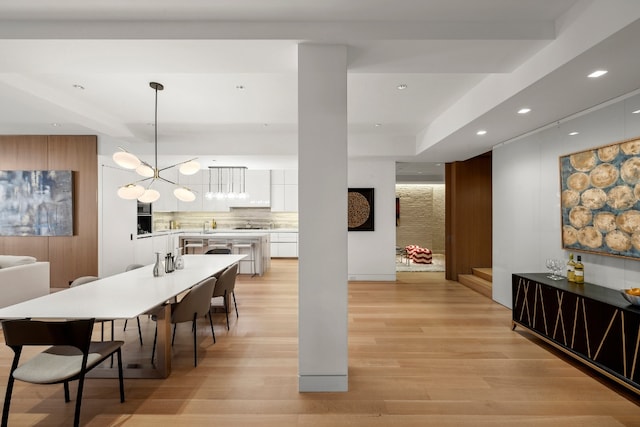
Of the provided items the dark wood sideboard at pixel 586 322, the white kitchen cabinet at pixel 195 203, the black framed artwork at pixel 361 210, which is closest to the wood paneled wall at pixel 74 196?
the white kitchen cabinet at pixel 195 203

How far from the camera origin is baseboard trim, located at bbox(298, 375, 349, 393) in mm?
2217

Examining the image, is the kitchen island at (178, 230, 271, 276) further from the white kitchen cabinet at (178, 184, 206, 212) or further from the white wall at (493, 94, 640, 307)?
the white wall at (493, 94, 640, 307)

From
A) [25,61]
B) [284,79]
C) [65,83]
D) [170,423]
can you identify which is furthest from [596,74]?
[65,83]

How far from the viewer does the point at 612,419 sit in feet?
6.46

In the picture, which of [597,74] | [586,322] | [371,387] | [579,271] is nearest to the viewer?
[597,74]

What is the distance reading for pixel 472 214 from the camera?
5770mm

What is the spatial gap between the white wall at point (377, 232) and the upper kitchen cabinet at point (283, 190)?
293 cm

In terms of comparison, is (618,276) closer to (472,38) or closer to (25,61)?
(472,38)

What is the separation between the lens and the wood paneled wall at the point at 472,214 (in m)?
5.77

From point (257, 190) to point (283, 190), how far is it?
2.42 feet

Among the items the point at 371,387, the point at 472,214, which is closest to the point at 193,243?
the point at 371,387

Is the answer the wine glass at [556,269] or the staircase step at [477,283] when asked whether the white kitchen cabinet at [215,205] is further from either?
the wine glass at [556,269]

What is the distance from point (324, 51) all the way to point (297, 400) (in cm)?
259

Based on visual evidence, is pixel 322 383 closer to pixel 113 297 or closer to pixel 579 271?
pixel 113 297
